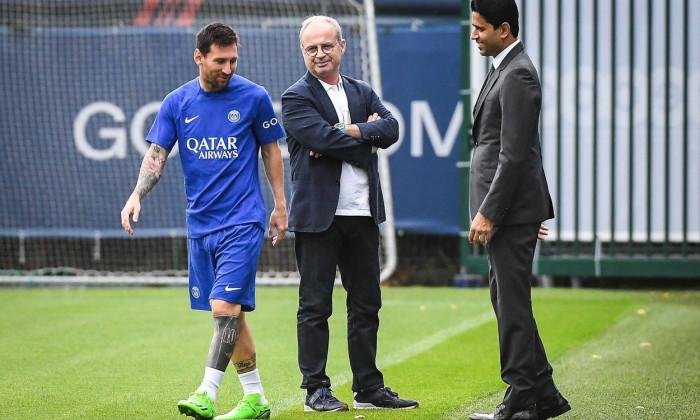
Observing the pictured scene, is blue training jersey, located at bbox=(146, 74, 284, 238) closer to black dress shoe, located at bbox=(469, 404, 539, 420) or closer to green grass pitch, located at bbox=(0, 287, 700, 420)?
green grass pitch, located at bbox=(0, 287, 700, 420)

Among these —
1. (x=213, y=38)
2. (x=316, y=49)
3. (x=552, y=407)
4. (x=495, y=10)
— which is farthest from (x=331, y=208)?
(x=552, y=407)

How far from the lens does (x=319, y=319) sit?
5562 mm

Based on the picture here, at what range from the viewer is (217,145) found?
209 inches

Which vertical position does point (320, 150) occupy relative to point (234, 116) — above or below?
below

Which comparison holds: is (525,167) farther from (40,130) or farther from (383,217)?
(40,130)

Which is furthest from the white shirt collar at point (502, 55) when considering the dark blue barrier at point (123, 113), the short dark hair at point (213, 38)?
the dark blue barrier at point (123, 113)

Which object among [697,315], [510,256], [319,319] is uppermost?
[510,256]

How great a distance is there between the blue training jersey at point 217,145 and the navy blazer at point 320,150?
20 centimetres

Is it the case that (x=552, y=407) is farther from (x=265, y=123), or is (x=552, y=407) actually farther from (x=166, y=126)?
(x=166, y=126)

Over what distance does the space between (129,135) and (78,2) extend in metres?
1.84

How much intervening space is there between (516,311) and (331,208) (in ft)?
3.60

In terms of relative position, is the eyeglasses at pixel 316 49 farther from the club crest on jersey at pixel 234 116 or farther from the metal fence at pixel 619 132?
the metal fence at pixel 619 132

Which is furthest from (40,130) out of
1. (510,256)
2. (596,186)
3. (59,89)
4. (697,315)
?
(510,256)

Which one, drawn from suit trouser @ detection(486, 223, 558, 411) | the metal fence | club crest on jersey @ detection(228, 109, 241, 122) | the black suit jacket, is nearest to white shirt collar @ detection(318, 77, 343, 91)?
club crest on jersey @ detection(228, 109, 241, 122)
